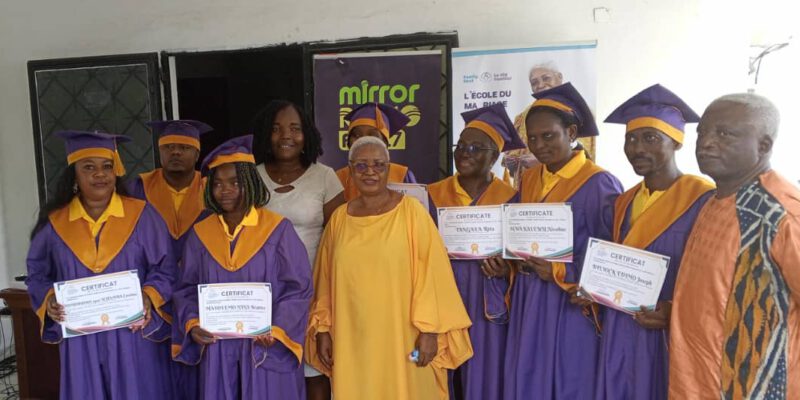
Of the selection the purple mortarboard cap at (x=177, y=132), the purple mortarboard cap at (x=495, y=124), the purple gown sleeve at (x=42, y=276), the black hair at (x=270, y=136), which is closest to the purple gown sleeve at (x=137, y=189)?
the purple mortarboard cap at (x=177, y=132)

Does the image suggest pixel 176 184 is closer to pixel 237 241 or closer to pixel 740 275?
pixel 237 241

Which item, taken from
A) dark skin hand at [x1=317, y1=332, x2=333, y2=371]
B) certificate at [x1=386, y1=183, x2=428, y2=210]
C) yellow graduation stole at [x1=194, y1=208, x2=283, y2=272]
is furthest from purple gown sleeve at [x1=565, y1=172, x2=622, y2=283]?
yellow graduation stole at [x1=194, y1=208, x2=283, y2=272]

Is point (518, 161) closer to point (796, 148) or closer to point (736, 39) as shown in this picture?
point (736, 39)

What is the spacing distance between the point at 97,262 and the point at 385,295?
1.37 metres

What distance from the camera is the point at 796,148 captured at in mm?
4438

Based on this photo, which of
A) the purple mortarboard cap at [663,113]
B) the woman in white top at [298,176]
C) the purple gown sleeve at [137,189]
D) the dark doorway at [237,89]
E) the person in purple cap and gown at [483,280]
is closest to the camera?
the purple mortarboard cap at [663,113]

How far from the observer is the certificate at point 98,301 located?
230 cm

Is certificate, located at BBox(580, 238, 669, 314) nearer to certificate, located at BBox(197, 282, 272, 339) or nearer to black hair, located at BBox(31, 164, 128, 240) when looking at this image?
certificate, located at BBox(197, 282, 272, 339)

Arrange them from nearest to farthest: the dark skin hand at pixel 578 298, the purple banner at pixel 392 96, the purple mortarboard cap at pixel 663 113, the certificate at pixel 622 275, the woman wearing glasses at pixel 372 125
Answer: the certificate at pixel 622 275 < the purple mortarboard cap at pixel 663 113 < the dark skin hand at pixel 578 298 < the woman wearing glasses at pixel 372 125 < the purple banner at pixel 392 96

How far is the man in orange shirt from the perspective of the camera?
1496mm

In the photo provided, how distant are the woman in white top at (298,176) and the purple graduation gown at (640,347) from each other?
57.6 inches

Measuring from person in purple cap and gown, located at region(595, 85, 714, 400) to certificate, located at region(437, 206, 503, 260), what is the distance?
54 centimetres

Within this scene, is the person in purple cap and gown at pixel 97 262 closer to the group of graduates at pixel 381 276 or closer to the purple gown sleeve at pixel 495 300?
the group of graduates at pixel 381 276

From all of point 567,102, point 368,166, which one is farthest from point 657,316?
point 368,166
